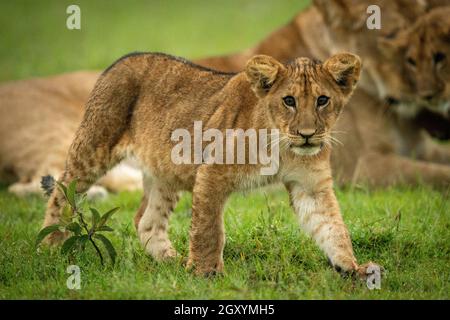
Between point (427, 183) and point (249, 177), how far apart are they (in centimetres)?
282

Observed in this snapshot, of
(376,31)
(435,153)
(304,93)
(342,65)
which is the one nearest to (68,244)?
(304,93)

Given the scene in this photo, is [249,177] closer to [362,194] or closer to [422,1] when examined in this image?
[362,194]

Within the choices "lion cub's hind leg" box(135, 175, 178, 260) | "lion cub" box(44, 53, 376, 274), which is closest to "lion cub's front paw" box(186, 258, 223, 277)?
"lion cub" box(44, 53, 376, 274)

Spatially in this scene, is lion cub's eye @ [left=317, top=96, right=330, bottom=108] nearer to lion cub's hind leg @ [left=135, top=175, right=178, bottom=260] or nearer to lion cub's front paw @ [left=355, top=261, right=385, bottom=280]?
lion cub's front paw @ [left=355, top=261, right=385, bottom=280]

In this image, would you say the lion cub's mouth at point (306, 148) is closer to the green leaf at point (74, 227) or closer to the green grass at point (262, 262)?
the green grass at point (262, 262)

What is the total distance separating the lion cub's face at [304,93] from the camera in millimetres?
4500

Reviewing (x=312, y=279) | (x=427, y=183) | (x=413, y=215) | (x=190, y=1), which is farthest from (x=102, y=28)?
(x=312, y=279)

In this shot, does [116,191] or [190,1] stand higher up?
[190,1]

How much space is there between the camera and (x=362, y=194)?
6.81 m

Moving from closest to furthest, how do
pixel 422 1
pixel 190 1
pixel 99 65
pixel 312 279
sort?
pixel 312 279, pixel 422 1, pixel 99 65, pixel 190 1

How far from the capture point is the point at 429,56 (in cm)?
691

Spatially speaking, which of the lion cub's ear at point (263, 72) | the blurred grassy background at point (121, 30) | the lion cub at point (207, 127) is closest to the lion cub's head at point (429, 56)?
the lion cub at point (207, 127)

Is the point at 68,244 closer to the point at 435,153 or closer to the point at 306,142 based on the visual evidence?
the point at 306,142

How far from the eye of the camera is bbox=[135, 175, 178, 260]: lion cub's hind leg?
5.33m
